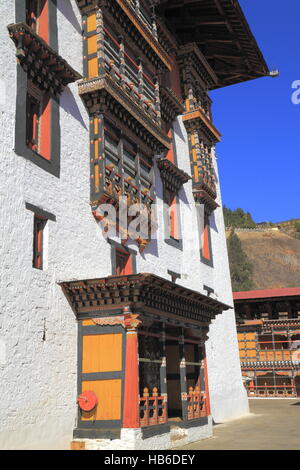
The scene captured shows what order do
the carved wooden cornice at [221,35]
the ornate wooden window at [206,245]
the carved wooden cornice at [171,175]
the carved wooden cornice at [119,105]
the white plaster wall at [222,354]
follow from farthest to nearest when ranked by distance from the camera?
the carved wooden cornice at [221,35] < the ornate wooden window at [206,245] < the white plaster wall at [222,354] < the carved wooden cornice at [171,175] < the carved wooden cornice at [119,105]

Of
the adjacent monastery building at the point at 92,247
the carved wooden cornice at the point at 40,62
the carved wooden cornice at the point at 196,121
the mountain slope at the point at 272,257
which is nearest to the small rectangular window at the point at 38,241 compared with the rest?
the adjacent monastery building at the point at 92,247

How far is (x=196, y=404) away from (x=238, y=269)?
78.7m

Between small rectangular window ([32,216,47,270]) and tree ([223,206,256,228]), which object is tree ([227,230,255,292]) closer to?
tree ([223,206,256,228])

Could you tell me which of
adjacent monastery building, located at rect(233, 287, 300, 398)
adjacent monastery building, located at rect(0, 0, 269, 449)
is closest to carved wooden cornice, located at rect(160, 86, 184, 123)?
adjacent monastery building, located at rect(0, 0, 269, 449)

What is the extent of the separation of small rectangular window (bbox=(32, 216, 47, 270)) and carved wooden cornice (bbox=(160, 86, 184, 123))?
967cm

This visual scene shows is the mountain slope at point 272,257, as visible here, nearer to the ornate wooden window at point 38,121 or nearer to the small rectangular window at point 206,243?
the small rectangular window at point 206,243

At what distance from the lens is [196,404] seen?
44.8ft

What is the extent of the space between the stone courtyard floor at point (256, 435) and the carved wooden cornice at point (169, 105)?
1157 cm

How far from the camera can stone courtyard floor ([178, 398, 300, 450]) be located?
11.8 metres

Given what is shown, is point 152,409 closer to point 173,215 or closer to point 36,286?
point 36,286

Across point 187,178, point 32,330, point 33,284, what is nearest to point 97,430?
point 32,330

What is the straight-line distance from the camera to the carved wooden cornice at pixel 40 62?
1098cm

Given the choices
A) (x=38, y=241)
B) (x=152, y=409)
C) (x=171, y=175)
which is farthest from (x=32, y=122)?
(x=171, y=175)
